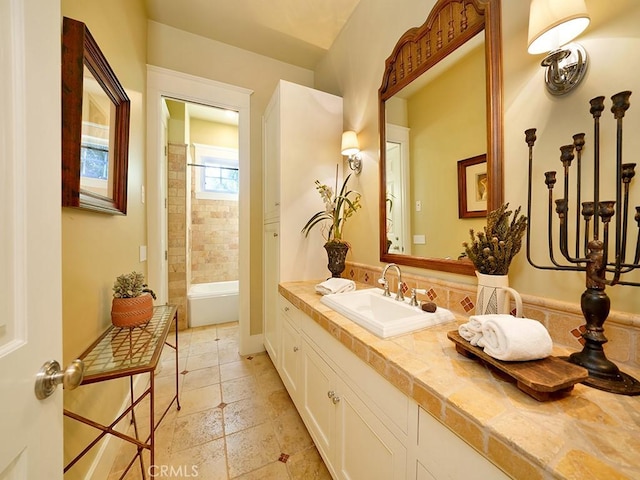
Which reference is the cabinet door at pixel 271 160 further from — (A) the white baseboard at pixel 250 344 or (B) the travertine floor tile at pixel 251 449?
(B) the travertine floor tile at pixel 251 449

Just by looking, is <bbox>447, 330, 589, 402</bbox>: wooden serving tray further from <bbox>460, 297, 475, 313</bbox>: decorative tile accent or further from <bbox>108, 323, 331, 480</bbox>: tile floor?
<bbox>108, 323, 331, 480</bbox>: tile floor

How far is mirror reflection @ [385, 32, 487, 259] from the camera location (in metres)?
1.10

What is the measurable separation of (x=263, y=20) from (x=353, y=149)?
1348 millimetres

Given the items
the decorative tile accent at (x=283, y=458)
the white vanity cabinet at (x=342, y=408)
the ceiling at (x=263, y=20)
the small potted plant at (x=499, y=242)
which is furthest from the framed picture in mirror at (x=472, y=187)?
the ceiling at (x=263, y=20)

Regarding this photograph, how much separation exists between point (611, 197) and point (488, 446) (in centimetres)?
78

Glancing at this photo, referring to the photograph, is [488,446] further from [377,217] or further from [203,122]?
[203,122]

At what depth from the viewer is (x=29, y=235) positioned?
1.58 ft

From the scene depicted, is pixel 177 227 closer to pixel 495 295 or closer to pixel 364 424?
pixel 364 424

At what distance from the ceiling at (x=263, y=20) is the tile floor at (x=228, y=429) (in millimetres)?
2938

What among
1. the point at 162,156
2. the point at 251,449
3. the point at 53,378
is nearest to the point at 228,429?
the point at 251,449

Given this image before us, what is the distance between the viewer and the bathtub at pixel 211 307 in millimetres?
3029

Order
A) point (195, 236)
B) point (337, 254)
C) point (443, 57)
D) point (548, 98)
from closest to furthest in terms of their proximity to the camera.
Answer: point (548, 98), point (443, 57), point (337, 254), point (195, 236)

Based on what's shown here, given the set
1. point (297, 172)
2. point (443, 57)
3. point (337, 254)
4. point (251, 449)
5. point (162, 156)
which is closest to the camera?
point (443, 57)

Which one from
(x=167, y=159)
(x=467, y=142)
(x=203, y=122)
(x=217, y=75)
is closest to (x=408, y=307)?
(x=467, y=142)
